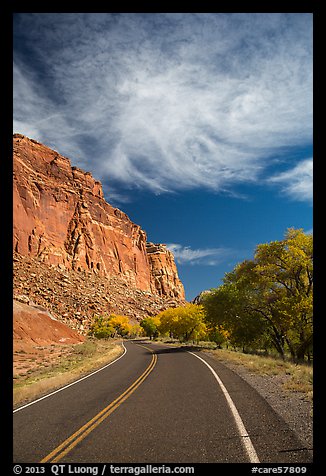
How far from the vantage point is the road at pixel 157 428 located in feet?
18.4

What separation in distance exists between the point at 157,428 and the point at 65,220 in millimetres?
143158

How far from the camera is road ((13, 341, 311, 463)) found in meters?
5.61

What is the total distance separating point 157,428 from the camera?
720 cm

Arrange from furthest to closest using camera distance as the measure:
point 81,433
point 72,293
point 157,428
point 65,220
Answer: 1. point 65,220
2. point 72,293
3. point 157,428
4. point 81,433

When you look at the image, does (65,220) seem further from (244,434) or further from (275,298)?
(244,434)

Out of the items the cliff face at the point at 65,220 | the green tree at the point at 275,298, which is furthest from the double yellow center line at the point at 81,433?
the cliff face at the point at 65,220

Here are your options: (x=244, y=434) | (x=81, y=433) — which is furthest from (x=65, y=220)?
(x=244, y=434)

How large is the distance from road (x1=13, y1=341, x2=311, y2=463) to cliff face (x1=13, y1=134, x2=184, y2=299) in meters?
103

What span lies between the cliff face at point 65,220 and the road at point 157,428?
337 ft

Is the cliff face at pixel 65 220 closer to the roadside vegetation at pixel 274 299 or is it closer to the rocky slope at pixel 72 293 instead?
the rocky slope at pixel 72 293

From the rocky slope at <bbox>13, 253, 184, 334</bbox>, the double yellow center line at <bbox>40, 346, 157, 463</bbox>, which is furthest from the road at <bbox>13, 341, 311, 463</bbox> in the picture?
the rocky slope at <bbox>13, 253, 184, 334</bbox>

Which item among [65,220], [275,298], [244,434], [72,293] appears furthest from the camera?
[65,220]
